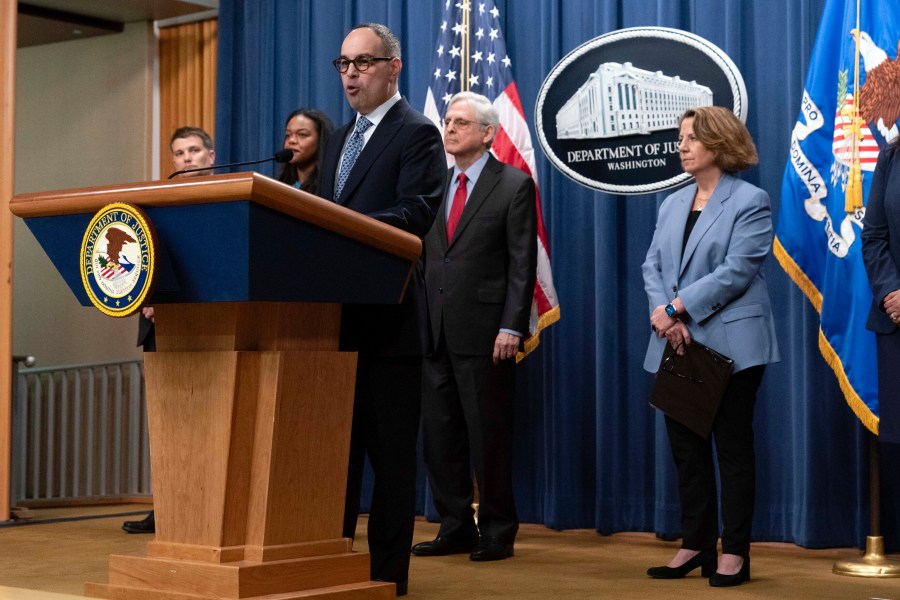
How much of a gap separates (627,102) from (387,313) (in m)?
2.30

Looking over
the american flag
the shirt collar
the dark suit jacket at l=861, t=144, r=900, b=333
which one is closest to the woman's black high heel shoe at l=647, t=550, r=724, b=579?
the dark suit jacket at l=861, t=144, r=900, b=333

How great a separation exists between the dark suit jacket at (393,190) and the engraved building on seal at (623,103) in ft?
6.72

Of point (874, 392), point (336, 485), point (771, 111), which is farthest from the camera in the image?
point (771, 111)

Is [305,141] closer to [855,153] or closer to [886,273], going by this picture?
[855,153]

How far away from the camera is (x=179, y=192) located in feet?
7.45

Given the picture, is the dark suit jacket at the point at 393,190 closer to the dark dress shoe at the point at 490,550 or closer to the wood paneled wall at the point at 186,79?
the dark dress shoe at the point at 490,550

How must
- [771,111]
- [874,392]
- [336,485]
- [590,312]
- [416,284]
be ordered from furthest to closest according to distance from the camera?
[590,312] → [771,111] → [874,392] → [416,284] → [336,485]

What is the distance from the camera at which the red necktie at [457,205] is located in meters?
4.46

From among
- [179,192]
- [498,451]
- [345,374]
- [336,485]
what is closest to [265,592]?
[336,485]

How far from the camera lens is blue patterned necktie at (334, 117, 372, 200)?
2.92 metres

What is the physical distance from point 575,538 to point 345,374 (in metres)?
2.45

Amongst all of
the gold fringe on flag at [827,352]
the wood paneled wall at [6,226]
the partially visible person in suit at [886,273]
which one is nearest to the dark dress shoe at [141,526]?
the wood paneled wall at [6,226]

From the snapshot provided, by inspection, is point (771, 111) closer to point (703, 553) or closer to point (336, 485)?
point (703, 553)

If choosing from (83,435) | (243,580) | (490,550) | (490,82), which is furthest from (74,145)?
(243,580)
